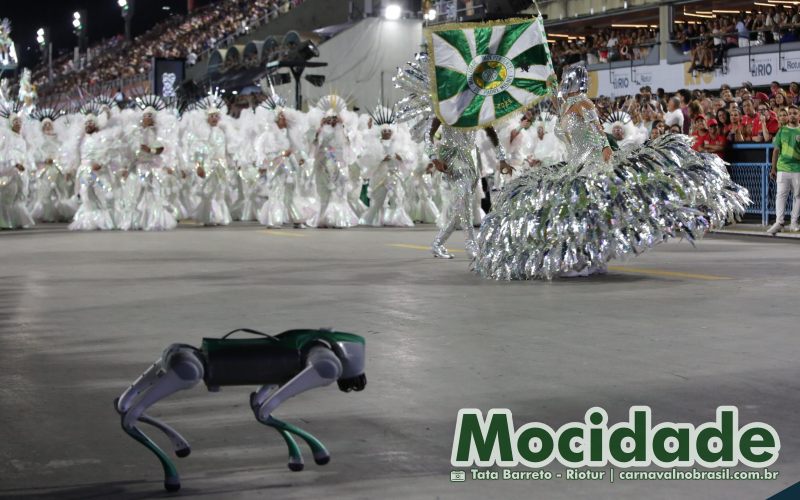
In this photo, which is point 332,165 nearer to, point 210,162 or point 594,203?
point 210,162

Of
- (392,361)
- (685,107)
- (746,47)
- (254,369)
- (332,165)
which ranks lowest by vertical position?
(392,361)

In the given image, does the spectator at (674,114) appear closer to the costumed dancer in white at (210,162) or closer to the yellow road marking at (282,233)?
the yellow road marking at (282,233)

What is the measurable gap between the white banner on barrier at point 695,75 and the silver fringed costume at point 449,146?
12232mm

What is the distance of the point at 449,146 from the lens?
12.9m

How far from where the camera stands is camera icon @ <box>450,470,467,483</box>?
4465mm

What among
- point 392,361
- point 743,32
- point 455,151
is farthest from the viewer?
point 743,32

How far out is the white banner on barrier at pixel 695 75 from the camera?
23.5m

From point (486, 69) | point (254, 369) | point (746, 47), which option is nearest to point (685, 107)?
point (746, 47)

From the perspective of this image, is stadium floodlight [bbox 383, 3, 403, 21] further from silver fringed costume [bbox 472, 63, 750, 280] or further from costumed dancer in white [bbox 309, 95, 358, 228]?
silver fringed costume [bbox 472, 63, 750, 280]

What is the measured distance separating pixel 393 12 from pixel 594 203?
27074mm

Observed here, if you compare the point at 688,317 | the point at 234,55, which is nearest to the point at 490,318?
the point at 688,317

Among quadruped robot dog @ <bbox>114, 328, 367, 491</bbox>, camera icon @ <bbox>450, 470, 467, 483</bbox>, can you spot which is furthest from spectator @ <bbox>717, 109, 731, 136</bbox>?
quadruped robot dog @ <bbox>114, 328, 367, 491</bbox>

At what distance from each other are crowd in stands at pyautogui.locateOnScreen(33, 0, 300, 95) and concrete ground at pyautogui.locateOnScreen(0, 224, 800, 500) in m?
36.4

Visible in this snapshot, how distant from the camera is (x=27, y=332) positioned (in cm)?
829
